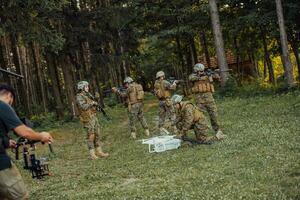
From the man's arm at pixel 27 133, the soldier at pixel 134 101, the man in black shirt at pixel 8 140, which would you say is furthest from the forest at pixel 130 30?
the man's arm at pixel 27 133

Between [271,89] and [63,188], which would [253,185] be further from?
[271,89]

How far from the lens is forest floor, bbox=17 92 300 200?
10477mm

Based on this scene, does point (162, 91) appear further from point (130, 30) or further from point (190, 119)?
point (130, 30)

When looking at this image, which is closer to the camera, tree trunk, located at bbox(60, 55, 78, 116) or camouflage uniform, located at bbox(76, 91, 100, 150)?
camouflage uniform, located at bbox(76, 91, 100, 150)

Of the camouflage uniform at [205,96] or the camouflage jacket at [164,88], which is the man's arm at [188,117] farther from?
the camouflage jacket at [164,88]

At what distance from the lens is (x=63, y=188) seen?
42.9 feet

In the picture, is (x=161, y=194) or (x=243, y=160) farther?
(x=243, y=160)

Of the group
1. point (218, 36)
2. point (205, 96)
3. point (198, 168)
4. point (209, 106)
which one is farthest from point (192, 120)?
point (218, 36)

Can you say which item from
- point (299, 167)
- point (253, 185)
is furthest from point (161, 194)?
point (299, 167)

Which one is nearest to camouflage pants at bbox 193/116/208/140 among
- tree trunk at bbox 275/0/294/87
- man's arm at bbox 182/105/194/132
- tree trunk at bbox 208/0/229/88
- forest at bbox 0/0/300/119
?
man's arm at bbox 182/105/194/132

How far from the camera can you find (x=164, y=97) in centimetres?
2086

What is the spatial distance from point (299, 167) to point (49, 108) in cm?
4044

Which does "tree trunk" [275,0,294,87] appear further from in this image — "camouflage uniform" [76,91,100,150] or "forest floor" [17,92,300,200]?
"camouflage uniform" [76,91,100,150]

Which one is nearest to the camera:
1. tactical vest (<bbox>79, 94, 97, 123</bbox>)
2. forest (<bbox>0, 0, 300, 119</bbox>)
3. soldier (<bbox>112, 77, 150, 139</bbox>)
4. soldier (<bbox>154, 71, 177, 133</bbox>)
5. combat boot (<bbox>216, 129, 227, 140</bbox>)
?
combat boot (<bbox>216, 129, 227, 140</bbox>)
